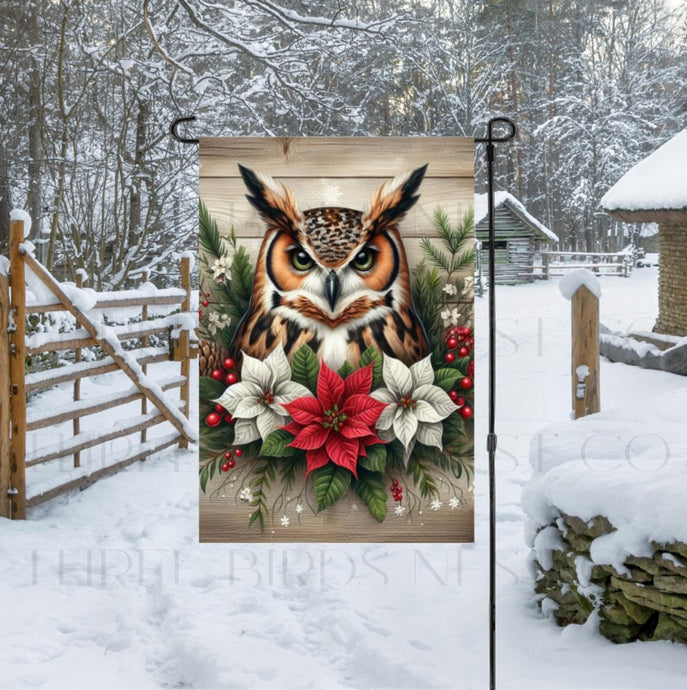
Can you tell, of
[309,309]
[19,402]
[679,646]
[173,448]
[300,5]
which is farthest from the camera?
[300,5]

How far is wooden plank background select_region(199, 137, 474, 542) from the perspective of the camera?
7.65 ft

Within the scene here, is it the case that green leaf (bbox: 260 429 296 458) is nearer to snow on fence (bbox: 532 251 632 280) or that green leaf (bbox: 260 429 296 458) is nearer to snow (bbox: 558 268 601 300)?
snow (bbox: 558 268 601 300)

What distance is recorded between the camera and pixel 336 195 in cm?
233

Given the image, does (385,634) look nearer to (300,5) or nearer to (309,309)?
(309,309)

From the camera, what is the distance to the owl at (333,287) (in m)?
2.35

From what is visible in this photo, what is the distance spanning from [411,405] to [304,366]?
32 centimetres

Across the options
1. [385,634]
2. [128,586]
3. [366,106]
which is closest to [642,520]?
[385,634]

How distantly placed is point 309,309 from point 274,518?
598 millimetres

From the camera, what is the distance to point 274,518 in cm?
241

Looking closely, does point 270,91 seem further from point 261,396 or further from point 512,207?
point 512,207

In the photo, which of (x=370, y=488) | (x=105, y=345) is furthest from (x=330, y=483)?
(x=105, y=345)

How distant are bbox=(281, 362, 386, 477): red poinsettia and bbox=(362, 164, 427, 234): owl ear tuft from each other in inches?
15.9

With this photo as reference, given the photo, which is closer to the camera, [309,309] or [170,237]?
[309,309]

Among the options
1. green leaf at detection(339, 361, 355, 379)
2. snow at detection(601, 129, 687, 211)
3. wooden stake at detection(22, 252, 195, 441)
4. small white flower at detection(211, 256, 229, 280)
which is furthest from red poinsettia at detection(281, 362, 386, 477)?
snow at detection(601, 129, 687, 211)
